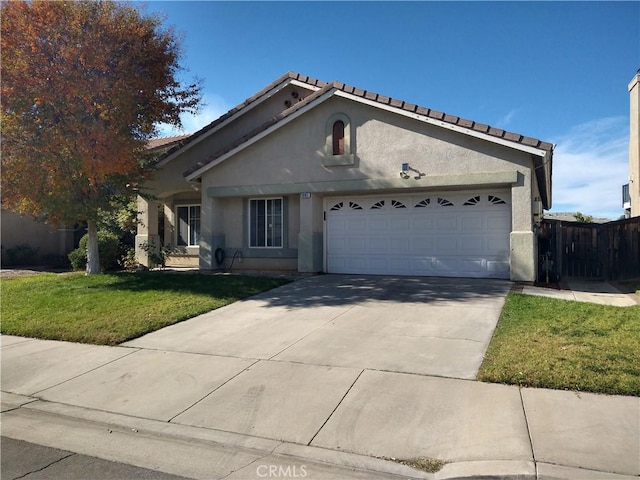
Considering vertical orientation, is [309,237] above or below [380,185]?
below

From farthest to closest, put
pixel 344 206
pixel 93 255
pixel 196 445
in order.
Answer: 1. pixel 93 255
2. pixel 344 206
3. pixel 196 445

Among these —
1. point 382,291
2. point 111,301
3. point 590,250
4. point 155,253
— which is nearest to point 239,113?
point 155,253

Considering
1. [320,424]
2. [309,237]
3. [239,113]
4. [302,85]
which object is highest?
[302,85]

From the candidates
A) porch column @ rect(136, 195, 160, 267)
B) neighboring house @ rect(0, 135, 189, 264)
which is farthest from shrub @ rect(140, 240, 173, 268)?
neighboring house @ rect(0, 135, 189, 264)

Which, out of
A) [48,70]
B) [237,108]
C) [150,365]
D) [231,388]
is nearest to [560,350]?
[231,388]

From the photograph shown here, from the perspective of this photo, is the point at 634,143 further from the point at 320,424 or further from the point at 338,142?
the point at 320,424

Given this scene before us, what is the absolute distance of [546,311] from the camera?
325 inches

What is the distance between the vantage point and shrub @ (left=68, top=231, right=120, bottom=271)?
1616cm

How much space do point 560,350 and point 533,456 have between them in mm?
2618

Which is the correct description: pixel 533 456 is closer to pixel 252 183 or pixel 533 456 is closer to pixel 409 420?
pixel 409 420

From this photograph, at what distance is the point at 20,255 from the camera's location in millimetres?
21172

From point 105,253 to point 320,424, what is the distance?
45.6ft

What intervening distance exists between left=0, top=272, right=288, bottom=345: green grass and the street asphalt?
0.50 meters

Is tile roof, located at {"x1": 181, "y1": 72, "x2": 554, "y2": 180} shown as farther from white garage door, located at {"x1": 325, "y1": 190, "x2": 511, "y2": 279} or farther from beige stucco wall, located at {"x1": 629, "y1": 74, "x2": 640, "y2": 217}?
beige stucco wall, located at {"x1": 629, "y1": 74, "x2": 640, "y2": 217}
